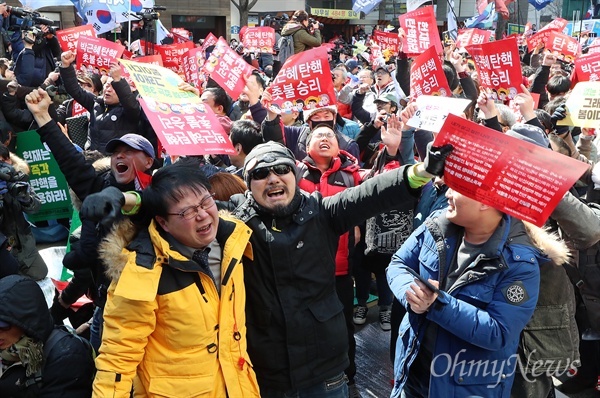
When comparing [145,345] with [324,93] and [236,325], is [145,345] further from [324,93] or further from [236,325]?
[324,93]

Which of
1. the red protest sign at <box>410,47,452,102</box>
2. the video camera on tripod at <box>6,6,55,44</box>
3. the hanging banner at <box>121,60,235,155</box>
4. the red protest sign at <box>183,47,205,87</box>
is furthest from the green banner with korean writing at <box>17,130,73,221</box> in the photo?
the red protest sign at <box>410,47,452,102</box>

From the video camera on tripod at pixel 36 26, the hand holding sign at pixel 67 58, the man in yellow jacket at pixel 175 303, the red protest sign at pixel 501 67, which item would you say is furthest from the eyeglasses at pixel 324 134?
the video camera on tripod at pixel 36 26

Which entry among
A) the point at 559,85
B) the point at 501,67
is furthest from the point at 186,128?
the point at 559,85

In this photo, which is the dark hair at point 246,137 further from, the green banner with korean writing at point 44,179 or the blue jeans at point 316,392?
the green banner with korean writing at point 44,179

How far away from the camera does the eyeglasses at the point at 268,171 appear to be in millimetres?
2441

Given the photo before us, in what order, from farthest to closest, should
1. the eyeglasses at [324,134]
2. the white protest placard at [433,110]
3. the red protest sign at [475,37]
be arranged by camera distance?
the red protest sign at [475,37] → the eyeglasses at [324,134] → the white protest placard at [433,110]

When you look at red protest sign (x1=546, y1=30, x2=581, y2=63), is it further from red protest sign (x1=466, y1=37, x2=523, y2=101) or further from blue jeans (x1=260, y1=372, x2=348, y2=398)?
blue jeans (x1=260, y1=372, x2=348, y2=398)

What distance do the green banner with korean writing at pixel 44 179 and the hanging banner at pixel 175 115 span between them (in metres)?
3.43

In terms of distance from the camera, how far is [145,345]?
2098mm

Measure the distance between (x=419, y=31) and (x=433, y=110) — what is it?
Result: 4040mm

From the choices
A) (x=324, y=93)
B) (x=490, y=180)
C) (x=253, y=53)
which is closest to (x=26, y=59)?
(x=324, y=93)

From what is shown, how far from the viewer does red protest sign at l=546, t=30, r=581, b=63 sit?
30.3 ft

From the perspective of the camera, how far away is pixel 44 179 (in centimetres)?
661

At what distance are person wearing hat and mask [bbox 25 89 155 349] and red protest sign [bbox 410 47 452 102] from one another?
261 cm
